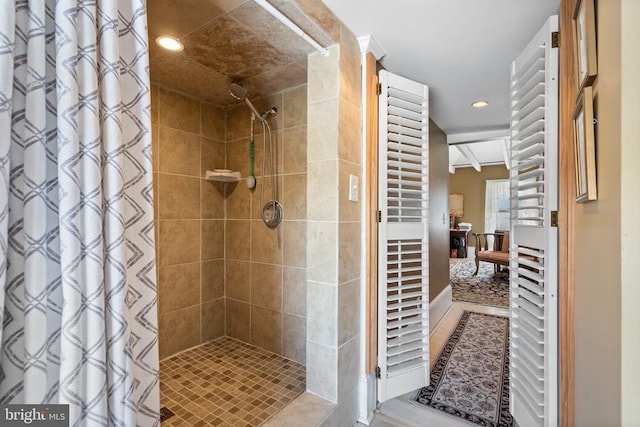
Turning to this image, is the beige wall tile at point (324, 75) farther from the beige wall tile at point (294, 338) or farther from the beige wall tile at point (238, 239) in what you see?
the beige wall tile at point (294, 338)

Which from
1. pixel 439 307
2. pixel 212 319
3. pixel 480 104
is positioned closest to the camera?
pixel 212 319

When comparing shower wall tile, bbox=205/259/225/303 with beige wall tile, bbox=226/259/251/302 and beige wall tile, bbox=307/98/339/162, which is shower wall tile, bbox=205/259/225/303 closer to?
beige wall tile, bbox=226/259/251/302

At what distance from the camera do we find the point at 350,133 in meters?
1.63

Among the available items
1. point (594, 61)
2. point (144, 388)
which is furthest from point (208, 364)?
point (594, 61)

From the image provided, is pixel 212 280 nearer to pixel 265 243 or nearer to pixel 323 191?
pixel 265 243

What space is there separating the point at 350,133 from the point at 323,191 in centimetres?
37

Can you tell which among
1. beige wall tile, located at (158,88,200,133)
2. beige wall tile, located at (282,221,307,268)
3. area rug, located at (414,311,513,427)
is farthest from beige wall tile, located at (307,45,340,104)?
area rug, located at (414,311,513,427)

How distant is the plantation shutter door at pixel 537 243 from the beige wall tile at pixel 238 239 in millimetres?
1880

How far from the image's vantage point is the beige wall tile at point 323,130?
5.01 ft

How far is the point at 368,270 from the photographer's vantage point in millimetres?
1742

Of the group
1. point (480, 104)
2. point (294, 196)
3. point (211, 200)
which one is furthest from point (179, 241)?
point (480, 104)

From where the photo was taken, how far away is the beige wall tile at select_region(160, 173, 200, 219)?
2.19 m

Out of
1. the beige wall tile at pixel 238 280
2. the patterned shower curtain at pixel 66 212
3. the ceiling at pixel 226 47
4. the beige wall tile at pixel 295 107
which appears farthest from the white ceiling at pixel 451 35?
the beige wall tile at pixel 238 280

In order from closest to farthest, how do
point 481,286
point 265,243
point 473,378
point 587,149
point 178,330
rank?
point 587,149
point 473,378
point 178,330
point 265,243
point 481,286
